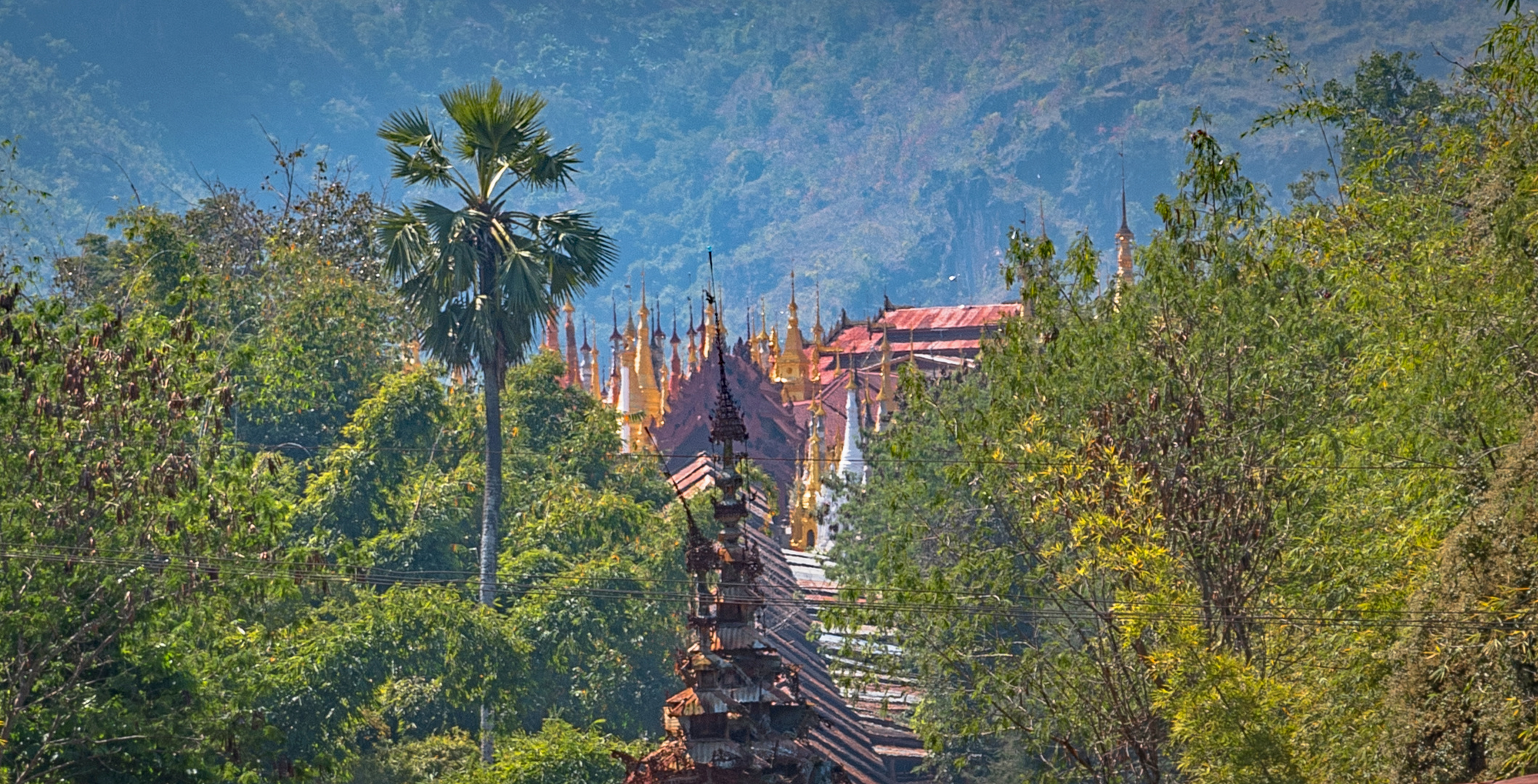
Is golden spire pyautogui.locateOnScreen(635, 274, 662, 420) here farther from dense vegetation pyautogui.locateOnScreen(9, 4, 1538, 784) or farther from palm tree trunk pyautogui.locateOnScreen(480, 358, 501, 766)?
dense vegetation pyautogui.locateOnScreen(9, 4, 1538, 784)

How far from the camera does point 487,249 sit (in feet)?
130

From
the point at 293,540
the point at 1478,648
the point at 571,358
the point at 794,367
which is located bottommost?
the point at 1478,648

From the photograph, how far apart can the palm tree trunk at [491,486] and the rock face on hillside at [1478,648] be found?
20.5 m

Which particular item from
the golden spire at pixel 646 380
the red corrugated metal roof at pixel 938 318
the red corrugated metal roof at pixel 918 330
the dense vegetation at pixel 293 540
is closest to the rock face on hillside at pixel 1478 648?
the dense vegetation at pixel 293 540

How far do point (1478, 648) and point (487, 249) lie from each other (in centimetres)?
2267

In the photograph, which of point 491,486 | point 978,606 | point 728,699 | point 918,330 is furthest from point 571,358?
point 728,699

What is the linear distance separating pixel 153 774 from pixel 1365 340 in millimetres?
15968

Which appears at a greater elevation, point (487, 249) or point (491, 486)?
point (487, 249)

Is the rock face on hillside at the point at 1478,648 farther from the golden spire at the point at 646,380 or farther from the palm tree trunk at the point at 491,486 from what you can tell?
the golden spire at the point at 646,380

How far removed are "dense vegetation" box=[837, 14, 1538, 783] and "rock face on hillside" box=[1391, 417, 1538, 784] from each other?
3 cm

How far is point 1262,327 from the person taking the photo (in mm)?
29297

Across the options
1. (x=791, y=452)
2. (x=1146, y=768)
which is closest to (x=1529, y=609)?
(x=1146, y=768)

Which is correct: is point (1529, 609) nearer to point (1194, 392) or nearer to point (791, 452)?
point (1194, 392)

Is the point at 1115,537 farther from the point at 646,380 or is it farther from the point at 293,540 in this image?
the point at 646,380
